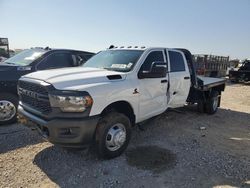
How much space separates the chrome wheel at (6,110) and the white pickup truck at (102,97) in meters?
1.53

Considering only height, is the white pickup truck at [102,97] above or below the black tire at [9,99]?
above

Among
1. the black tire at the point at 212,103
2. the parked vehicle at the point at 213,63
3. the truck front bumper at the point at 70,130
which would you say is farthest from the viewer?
the parked vehicle at the point at 213,63

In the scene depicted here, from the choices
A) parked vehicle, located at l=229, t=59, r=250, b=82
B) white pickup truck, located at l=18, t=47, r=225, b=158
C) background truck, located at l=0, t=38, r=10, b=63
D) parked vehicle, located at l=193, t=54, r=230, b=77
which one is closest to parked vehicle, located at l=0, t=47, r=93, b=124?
white pickup truck, located at l=18, t=47, r=225, b=158

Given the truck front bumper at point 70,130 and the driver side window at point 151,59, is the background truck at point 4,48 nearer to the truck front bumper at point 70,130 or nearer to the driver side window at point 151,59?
the driver side window at point 151,59

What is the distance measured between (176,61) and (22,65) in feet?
12.3

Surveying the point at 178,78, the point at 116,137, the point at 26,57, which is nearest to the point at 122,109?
the point at 116,137

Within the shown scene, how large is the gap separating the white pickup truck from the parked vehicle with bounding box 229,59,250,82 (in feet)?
49.1

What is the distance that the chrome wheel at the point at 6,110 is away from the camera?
601 centimetres

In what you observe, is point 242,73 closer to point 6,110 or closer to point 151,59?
point 151,59

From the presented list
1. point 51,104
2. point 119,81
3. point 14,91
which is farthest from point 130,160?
point 14,91

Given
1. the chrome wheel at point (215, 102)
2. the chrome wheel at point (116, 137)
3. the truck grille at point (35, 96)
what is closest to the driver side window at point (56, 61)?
the truck grille at point (35, 96)

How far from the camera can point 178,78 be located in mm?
6145

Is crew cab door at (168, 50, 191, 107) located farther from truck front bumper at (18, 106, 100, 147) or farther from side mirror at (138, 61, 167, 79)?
truck front bumper at (18, 106, 100, 147)

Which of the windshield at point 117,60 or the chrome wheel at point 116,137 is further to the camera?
the windshield at point 117,60
